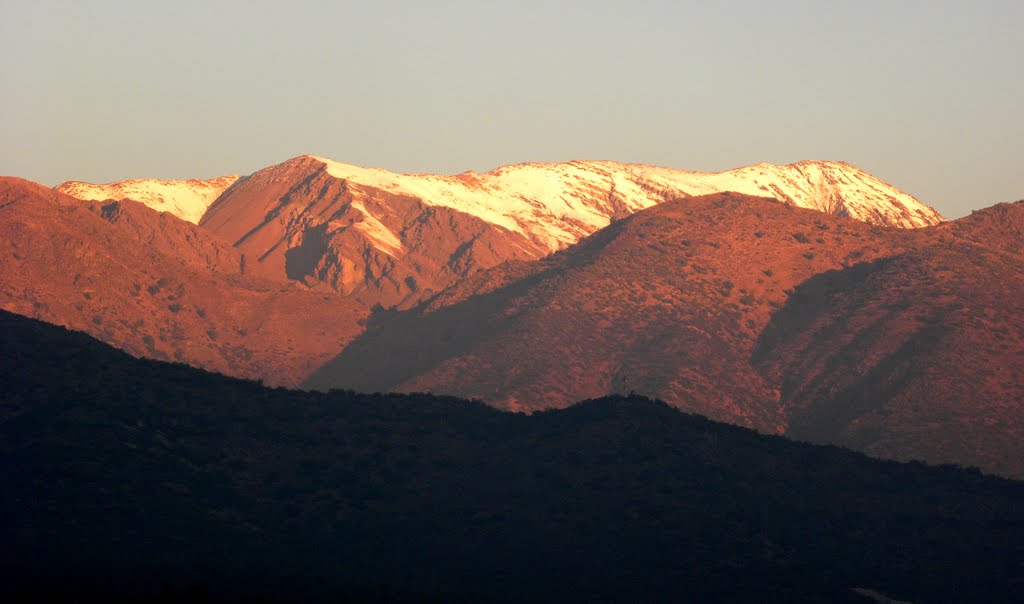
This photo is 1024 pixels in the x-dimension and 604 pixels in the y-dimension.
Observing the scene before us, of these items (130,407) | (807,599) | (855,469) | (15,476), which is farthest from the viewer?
(855,469)

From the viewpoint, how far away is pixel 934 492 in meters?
113

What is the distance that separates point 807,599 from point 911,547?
16753 millimetres

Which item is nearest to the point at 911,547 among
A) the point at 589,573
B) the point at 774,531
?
the point at 774,531

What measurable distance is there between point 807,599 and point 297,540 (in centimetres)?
3048

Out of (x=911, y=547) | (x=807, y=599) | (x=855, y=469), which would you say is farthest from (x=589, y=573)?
(x=855, y=469)

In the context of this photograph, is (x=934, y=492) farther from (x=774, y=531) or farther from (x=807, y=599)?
(x=807, y=599)

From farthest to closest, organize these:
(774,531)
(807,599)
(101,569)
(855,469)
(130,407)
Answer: (855,469) < (130,407) < (774,531) < (807,599) < (101,569)

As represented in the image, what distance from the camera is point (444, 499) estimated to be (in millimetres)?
105812

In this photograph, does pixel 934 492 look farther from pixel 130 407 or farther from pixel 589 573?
pixel 130 407

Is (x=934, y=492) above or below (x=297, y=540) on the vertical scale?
above

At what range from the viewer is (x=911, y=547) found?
102 meters

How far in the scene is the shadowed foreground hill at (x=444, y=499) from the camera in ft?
292

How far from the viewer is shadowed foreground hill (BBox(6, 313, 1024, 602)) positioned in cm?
8900

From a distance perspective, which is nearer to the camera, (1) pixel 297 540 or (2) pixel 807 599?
(2) pixel 807 599
